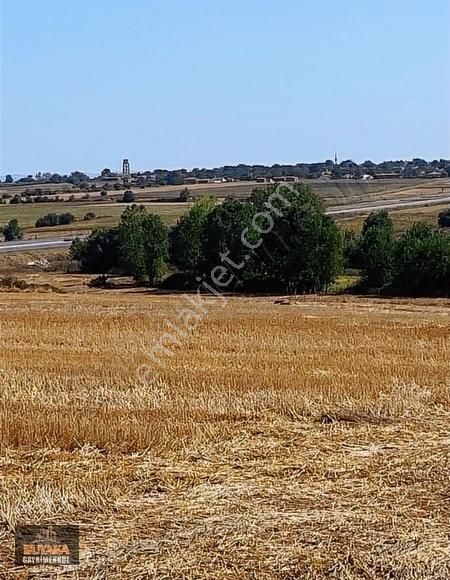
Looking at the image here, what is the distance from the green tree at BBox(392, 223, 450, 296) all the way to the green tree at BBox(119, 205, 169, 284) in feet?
73.1

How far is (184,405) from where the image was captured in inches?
465

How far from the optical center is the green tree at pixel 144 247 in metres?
77.2

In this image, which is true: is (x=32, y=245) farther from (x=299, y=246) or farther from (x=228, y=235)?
(x=299, y=246)

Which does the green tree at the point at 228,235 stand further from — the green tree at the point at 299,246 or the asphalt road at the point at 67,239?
the asphalt road at the point at 67,239

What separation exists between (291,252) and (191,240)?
36.8 ft

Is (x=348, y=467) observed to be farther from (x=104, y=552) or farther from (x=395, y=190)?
(x=395, y=190)

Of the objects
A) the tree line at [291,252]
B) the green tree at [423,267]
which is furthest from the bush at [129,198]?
the green tree at [423,267]

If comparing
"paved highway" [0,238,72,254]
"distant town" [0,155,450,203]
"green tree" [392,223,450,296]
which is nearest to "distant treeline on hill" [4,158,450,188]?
"distant town" [0,155,450,203]

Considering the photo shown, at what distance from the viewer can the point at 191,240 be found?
7512 centimetres

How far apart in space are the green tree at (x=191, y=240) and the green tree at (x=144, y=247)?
124 cm

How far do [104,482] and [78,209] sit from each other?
122 metres

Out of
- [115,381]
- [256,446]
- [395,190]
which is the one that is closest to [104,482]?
[256,446]

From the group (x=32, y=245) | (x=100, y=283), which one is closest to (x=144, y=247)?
(x=100, y=283)

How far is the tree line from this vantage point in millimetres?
65125
